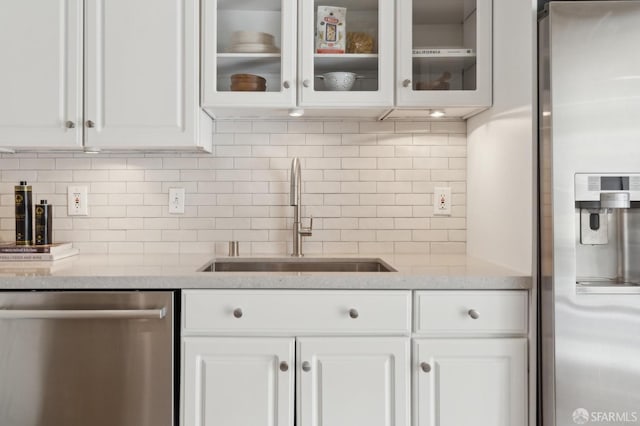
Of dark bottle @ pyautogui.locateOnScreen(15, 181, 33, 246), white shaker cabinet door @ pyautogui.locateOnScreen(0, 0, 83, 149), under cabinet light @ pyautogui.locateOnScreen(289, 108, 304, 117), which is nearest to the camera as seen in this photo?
white shaker cabinet door @ pyautogui.locateOnScreen(0, 0, 83, 149)

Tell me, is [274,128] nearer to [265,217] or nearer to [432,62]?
[265,217]

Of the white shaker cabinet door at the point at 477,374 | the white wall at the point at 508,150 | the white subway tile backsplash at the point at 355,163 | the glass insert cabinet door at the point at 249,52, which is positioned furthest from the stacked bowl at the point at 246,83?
the white shaker cabinet door at the point at 477,374

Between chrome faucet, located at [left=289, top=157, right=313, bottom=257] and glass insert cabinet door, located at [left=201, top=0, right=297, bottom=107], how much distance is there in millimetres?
324

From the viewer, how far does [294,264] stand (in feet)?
7.02

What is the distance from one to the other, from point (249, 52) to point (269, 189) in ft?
1.99

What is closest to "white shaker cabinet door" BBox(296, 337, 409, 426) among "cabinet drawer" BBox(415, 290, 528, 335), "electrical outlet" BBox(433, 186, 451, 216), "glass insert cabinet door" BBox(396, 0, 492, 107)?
"cabinet drawer" BBox(415, 290, 528, 335)

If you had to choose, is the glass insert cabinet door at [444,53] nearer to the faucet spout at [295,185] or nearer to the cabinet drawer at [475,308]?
the faucet spout at [295,185]

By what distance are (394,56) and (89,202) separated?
1.45 metres

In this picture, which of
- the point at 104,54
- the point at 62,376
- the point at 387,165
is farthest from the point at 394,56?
the point at 62,376

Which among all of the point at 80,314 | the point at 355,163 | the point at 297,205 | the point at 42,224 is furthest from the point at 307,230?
the point at 42,224

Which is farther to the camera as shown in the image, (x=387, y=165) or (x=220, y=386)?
(x=387, y=165)

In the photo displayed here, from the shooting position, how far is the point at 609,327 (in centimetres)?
146

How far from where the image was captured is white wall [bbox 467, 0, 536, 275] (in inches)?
62.3

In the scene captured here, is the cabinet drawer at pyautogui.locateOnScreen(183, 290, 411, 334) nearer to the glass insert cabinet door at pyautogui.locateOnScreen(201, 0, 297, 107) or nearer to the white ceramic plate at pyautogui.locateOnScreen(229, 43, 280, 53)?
the glass insert cabinet door at pyautogui.locateOnScreen(201, 0, 297, 107)
